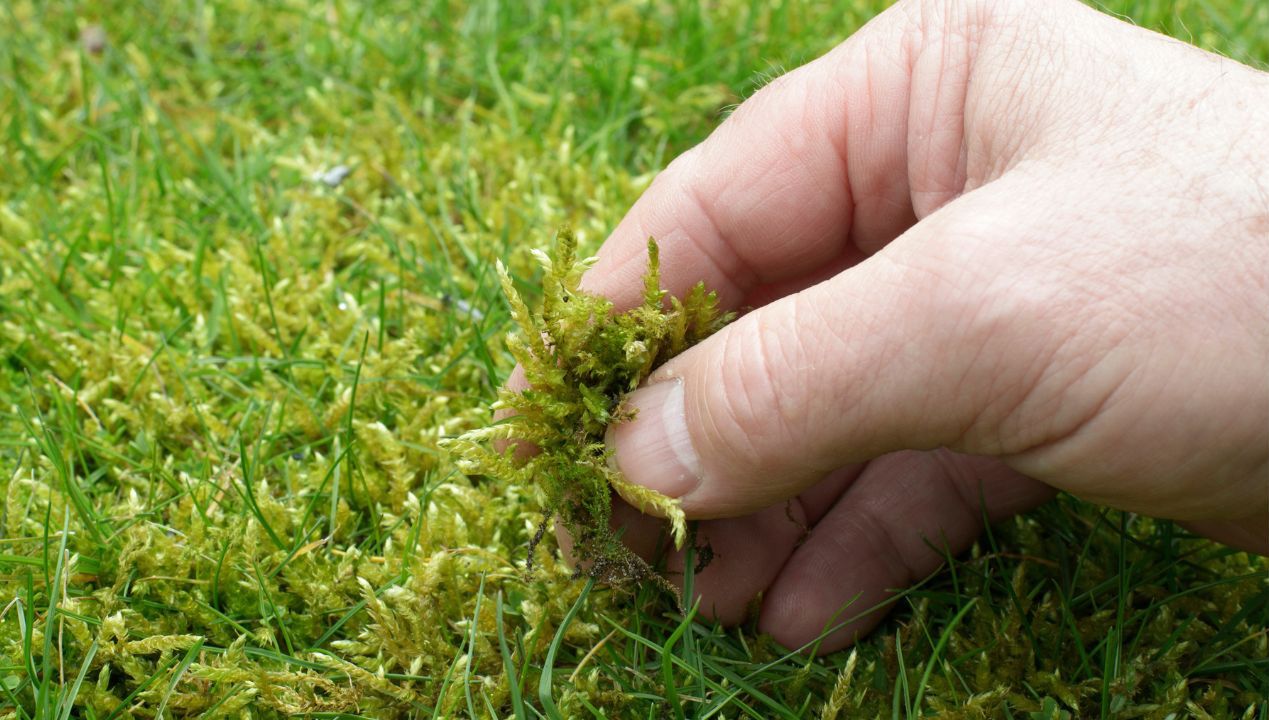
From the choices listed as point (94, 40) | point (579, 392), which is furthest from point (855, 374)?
point (94, 40)

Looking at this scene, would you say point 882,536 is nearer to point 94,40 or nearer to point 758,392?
point 758,392

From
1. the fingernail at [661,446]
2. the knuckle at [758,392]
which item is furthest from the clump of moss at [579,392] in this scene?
the knuckle at [758,392]

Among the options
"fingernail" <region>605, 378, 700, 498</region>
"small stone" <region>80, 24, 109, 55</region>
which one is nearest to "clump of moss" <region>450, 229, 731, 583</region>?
"fingernail" <region>605, 378, 700, 498</region>

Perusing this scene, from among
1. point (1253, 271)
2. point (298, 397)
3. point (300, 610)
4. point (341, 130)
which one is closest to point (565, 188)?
point (341, 130)

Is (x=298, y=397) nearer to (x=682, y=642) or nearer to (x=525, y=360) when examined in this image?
(x=525, y=360)

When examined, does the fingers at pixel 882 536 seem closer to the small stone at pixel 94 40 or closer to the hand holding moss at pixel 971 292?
the hand holding moss at pixel 971 292

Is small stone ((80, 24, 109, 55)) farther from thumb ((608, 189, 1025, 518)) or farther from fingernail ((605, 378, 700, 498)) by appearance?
thumb ((608, 189, 1025, 518))
